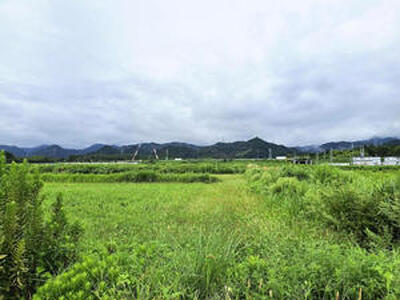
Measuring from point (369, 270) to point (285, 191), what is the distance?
547cm

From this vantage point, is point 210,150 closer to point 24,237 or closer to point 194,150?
point 194,150

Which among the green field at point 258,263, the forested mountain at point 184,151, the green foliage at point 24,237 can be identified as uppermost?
the forested mountain at point 184,151

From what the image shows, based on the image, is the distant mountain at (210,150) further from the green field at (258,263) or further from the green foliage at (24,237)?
the green foliage at (24,237)

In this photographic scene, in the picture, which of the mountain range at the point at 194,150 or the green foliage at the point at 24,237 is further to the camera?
the mountain range at the point at 194,150

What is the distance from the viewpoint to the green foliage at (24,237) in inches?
63.7

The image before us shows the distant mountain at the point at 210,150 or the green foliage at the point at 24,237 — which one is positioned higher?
the distant mountain at the point at 210,150

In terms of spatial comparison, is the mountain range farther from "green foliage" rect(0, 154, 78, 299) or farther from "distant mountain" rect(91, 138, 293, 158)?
"green foliage" rect(0, 154, 78, 299)

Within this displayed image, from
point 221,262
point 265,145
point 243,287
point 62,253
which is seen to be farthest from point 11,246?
point 265,145

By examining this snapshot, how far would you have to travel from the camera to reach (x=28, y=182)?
2000mm

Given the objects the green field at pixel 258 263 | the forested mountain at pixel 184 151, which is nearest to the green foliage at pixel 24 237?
the green field at pixel 258 263

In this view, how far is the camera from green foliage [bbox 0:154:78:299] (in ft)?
5.31

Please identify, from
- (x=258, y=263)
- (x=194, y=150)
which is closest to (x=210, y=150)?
(x=194, y=150)

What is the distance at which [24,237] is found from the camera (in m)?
1.80

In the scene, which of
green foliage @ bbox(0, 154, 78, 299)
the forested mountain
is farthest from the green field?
the forested mountain
